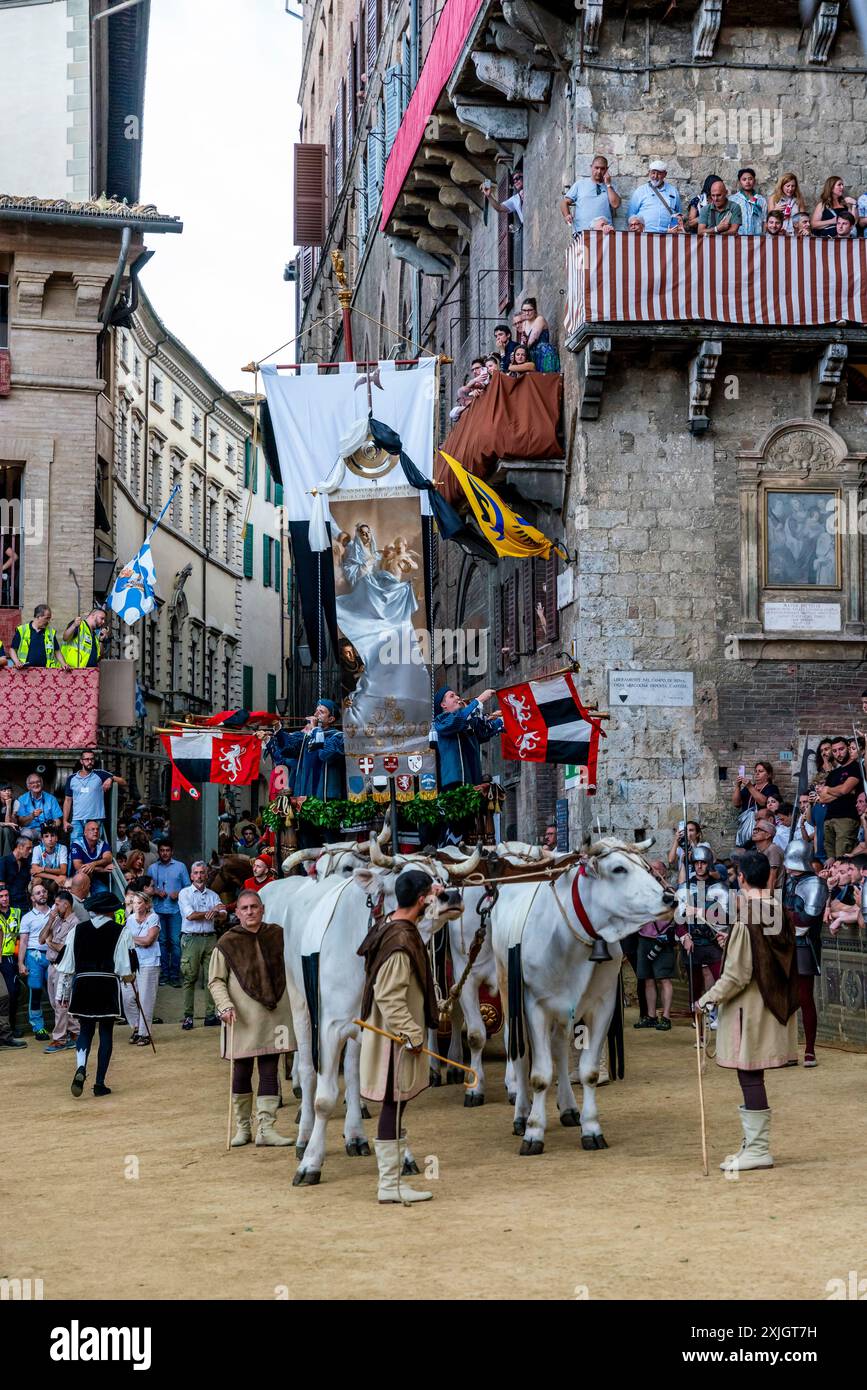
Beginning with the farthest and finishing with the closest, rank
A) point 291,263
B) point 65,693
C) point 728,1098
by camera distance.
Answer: point 291,263 < point 65,693 < point 728,1098

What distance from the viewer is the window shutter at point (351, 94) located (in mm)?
47062

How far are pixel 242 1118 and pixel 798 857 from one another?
6.36 meters

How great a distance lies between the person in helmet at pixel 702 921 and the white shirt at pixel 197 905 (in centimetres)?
555

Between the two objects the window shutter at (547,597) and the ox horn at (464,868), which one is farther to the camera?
the window shutter at (547,597)

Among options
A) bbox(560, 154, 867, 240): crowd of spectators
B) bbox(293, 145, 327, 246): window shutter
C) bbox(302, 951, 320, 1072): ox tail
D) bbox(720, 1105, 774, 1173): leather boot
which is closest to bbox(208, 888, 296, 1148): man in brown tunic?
bbox(302, 951, 320, 1072): ox tail

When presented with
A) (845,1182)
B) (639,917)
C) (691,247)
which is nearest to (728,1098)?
(639,917)

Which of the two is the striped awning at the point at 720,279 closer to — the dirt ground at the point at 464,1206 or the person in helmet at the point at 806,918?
the person in helmet at the point at 806,918

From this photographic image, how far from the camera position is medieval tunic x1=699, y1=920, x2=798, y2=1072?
435 inches

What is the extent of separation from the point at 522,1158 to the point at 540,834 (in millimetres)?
12456

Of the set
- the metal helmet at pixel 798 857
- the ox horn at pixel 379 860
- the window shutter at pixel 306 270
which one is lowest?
the metal helmet at pixel 798 857

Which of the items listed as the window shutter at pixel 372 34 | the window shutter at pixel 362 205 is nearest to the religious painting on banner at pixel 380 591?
the window shutter at pixel 372 34

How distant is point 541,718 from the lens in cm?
1827
